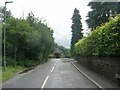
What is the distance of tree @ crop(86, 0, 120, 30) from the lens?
1803 inches

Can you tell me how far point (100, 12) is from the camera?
46.7m

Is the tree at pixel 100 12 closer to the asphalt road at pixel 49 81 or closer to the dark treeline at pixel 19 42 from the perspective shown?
the dark treeline at pixel 19 42

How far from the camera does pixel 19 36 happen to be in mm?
47844

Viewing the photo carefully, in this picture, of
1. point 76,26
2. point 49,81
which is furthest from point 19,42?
point 76,26

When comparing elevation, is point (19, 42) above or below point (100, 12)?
below

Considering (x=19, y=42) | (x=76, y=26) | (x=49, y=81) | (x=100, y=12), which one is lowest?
(x=49, y=81)

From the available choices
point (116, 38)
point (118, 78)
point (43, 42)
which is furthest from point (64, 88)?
point (43, 42)

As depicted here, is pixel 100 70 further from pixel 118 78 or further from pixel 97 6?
pixel 97 6

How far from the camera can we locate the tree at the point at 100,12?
45.8m

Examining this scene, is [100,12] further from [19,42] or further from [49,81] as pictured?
[49,81]

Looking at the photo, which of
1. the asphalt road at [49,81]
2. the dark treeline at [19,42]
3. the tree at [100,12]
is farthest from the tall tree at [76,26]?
the asphalt road at [49,81]

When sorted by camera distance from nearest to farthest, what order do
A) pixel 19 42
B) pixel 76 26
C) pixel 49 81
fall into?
pixel 49 81 → pixel 19 42 → pixel 76 26

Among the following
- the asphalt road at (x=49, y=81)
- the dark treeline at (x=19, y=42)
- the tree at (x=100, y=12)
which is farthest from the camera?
the dark treeline at (x=19, y=42)

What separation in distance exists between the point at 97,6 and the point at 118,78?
28281mm
